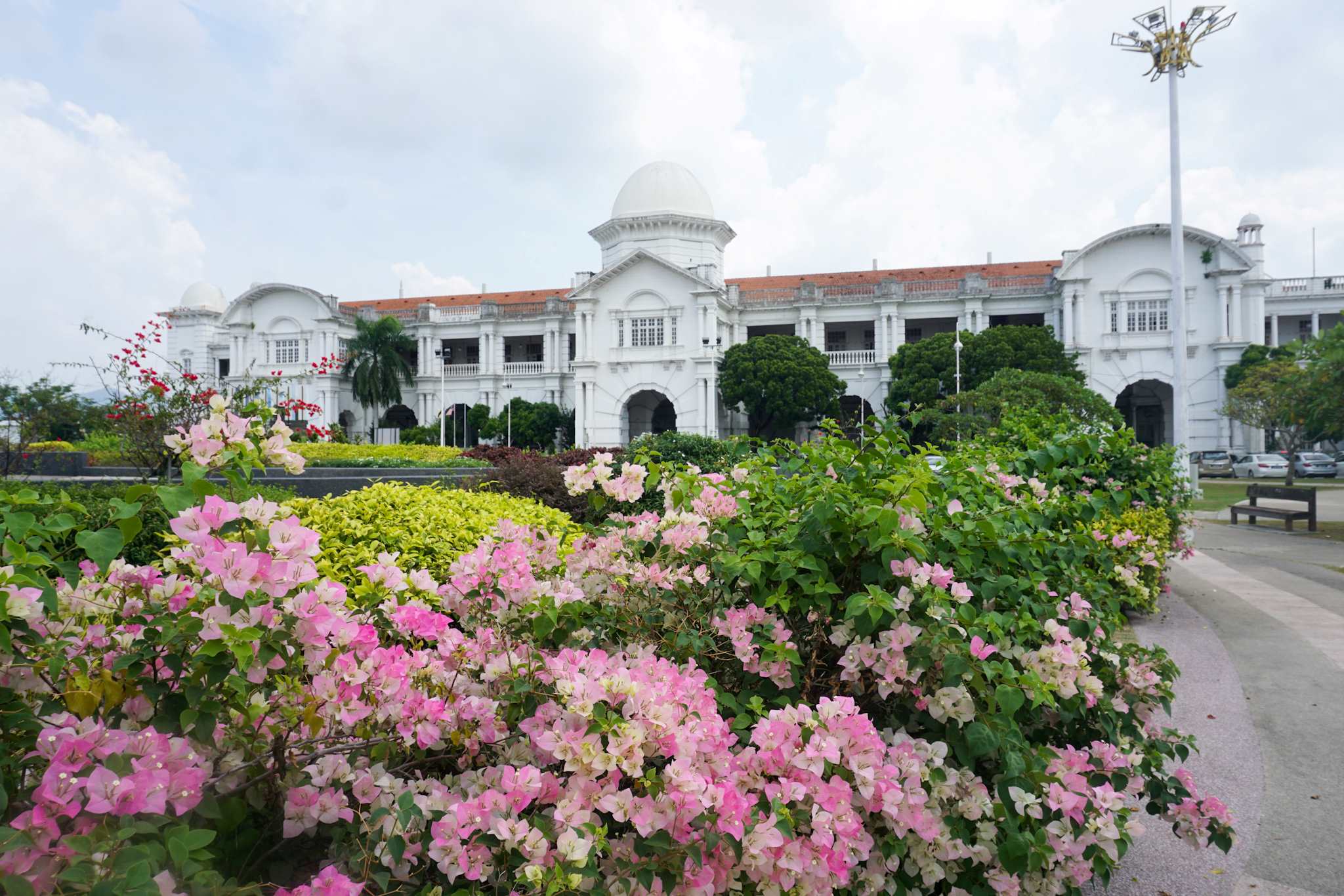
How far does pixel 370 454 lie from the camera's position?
20.2 meters

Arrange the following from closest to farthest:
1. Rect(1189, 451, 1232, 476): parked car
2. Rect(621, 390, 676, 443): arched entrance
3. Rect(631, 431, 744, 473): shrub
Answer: Rect(631, 431, 744, 473): shrub, Rect(1189, 451, 1232, 476): parked car, Rect(621, 390, 676, 443): arched entrance

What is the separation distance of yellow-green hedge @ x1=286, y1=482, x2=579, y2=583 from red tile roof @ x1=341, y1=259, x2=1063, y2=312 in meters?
34.9

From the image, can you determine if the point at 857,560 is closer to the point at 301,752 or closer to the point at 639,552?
the point at 639,552

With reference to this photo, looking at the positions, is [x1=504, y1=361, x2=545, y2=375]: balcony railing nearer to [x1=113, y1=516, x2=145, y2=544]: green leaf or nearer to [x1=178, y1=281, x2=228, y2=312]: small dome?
[x1=178, y1=281, x2=228, y2=312]: small dome

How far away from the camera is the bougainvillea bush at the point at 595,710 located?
1.51m

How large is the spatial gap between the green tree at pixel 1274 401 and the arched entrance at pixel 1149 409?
→ 4402 mm

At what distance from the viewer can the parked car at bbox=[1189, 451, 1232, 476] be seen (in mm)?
34031

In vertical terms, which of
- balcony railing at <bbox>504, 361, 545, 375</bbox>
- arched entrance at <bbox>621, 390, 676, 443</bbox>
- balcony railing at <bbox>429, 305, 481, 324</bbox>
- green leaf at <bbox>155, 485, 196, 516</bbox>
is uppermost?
balcony railing at <bbox>429, 305, 481, 324</bbox>

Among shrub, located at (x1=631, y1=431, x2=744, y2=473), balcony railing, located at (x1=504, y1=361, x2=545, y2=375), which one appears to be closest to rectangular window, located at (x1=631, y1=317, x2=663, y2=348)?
balcony railing, located at (x1=504, y1=361, x2=545, y2=375)

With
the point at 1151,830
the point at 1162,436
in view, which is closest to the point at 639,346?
the point at 1162,436

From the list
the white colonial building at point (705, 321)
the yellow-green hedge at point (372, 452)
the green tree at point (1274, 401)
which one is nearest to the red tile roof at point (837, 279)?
the white colonial building at point (705, 321)

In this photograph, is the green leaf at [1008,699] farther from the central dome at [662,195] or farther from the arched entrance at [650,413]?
the central dome at [662,195]

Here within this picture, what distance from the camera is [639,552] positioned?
2.88m

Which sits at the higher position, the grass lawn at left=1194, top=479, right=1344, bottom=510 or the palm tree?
the palm tree
